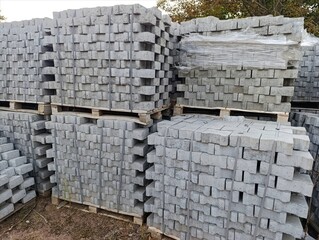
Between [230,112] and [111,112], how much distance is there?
225 cm

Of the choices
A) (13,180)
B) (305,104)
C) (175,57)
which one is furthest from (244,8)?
(13,180)

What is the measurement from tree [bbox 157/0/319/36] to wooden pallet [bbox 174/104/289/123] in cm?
828

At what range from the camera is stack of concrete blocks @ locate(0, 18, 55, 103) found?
4715 millimetres

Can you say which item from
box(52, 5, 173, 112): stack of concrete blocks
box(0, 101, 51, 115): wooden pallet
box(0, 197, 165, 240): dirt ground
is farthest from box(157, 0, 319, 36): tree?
box(0, 197, 165, 240): dirt ground

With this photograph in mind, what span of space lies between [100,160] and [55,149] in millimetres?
1039

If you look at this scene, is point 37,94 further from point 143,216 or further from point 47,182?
point 143,216

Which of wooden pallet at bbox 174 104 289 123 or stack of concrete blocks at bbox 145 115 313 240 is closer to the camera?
stack of concrete blocks at bbox 145 115 313 240

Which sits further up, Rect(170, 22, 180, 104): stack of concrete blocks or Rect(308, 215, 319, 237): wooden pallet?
Rect(170, 22, 180, 104): stack of concrete blocks

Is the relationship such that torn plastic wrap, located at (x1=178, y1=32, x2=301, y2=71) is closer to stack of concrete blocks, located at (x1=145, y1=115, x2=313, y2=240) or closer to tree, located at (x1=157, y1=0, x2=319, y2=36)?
stack of concrete blocks, located at (x1=145, y1=115, x2=313, y2=240)

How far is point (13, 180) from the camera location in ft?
14.8

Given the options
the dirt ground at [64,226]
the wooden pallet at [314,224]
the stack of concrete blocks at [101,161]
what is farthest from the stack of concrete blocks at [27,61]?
the wooden pallet at [314,224]

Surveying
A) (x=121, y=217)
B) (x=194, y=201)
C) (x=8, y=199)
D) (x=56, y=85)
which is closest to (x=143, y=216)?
(x=121, y=217)

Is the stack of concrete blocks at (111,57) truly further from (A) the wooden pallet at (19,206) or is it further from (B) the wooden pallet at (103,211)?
(A) the wooden pallet at (19,206)

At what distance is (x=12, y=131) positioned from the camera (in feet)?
17.3
